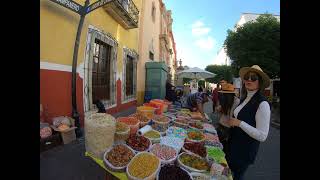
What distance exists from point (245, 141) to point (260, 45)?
21.8m

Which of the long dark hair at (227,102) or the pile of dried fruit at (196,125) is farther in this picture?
the pile of dried fruit at (196,125)

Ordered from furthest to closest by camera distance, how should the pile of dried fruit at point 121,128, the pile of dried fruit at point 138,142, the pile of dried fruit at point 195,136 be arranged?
the pile of dried fruit at point 195,136
the pile of dried fruit at point 121,128
the pile of dried fruit at point 138,142

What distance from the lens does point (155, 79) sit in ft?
45.3

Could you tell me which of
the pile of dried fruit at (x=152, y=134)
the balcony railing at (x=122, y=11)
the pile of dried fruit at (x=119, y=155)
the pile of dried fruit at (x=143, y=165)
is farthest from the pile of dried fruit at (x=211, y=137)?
the balcony railing at (x=122, y=11)

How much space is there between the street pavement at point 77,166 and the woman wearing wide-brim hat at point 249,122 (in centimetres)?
185

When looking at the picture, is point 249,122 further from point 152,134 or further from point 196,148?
point 152,134

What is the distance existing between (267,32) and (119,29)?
1746 centimetres

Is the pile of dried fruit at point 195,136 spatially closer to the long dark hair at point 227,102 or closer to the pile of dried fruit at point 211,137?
the pile of dried fruit at point 211,137

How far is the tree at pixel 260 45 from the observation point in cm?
2164

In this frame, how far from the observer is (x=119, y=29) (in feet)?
31.4

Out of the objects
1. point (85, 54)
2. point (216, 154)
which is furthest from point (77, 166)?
point (85, 54)

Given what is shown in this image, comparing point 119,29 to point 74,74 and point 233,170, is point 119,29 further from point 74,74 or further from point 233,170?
point 233,170
